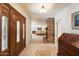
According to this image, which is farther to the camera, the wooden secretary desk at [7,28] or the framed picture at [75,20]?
the framed picture at [75,20]

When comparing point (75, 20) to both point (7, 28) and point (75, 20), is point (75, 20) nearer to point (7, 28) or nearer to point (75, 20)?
point (75, 20)

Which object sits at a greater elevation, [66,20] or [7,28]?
[66,20]

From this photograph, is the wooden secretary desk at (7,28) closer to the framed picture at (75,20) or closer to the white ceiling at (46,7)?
the white ceiling at (46,7)

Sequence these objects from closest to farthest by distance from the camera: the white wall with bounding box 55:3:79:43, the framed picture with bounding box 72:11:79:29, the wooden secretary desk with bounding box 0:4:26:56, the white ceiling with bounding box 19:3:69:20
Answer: the wooden secretary desk with bounding box 0:4:26:56, the white ceiling with bounding box 19:3:69:20, the framed picture with bounding box 72:11:79:29, the white wall with bounding box 55:3:79:43

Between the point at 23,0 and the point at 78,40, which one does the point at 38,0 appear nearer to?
the point at 23,0

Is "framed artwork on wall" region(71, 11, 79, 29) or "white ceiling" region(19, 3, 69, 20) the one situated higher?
"white ceiling" region(19, 3, 69, 20)

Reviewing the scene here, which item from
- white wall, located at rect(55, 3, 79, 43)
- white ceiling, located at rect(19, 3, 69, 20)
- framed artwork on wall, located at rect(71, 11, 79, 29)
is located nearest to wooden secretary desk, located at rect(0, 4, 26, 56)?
white ceiling, located at rect(19, 3, 69, 20)

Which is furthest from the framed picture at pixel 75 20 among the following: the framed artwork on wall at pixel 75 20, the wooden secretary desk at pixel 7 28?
the wooden secretary desk at pixel 7 28

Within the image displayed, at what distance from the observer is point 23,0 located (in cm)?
125

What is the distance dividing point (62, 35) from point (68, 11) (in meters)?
0.57

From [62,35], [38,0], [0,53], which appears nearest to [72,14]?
[62,35]

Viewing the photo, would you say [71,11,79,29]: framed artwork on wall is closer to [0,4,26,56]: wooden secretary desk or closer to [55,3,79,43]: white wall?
[55,3,79,43]: white wall

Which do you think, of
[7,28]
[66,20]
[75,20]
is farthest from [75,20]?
[7,28]

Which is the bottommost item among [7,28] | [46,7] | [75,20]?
[7,28]
